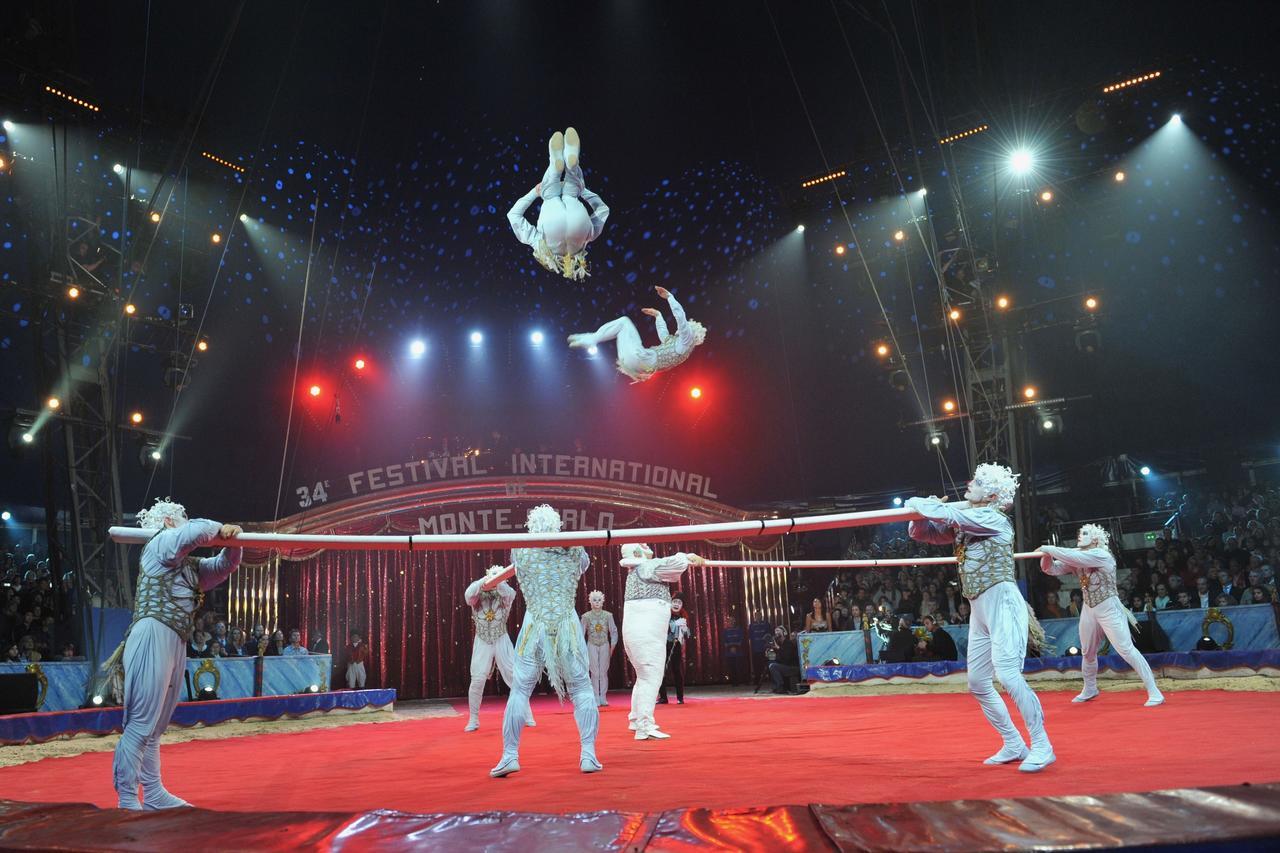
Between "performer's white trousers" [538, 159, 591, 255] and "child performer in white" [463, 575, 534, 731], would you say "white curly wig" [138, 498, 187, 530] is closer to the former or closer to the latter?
"performer's white trousers" [538, 159, 591, 255]

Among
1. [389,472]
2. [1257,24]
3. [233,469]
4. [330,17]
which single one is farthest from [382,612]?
[1257,24]

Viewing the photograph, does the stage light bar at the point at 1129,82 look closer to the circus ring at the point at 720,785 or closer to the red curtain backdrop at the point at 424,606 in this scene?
the circus ring at the point at 720,785

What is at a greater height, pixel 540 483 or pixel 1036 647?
pixel 540 483

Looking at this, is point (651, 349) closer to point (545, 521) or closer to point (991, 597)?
point (545, 521)

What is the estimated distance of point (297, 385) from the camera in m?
17.1

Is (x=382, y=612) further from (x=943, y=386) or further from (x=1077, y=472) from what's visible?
(x=1077, y=472)

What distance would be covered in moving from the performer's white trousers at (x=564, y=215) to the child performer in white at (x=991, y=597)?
485cm

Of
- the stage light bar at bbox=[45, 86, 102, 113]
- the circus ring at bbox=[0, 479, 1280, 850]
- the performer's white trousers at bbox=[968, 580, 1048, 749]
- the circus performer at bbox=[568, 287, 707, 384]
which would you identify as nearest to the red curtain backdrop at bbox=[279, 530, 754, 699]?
the circus ring at bbox=[0, 479, 1280, 850]

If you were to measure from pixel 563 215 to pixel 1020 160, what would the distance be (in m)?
10.8

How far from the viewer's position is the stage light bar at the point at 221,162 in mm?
14219

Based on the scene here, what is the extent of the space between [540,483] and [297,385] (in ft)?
17.6

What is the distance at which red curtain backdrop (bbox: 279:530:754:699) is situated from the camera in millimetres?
17031

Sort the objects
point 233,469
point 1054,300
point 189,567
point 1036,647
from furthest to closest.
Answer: point 233,469 < point 1054,300 < point 1036,647 < point 189,567

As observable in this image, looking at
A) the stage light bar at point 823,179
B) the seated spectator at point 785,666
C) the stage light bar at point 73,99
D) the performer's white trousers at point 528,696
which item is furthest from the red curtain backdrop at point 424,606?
the performer's white trousers at point 528,696
